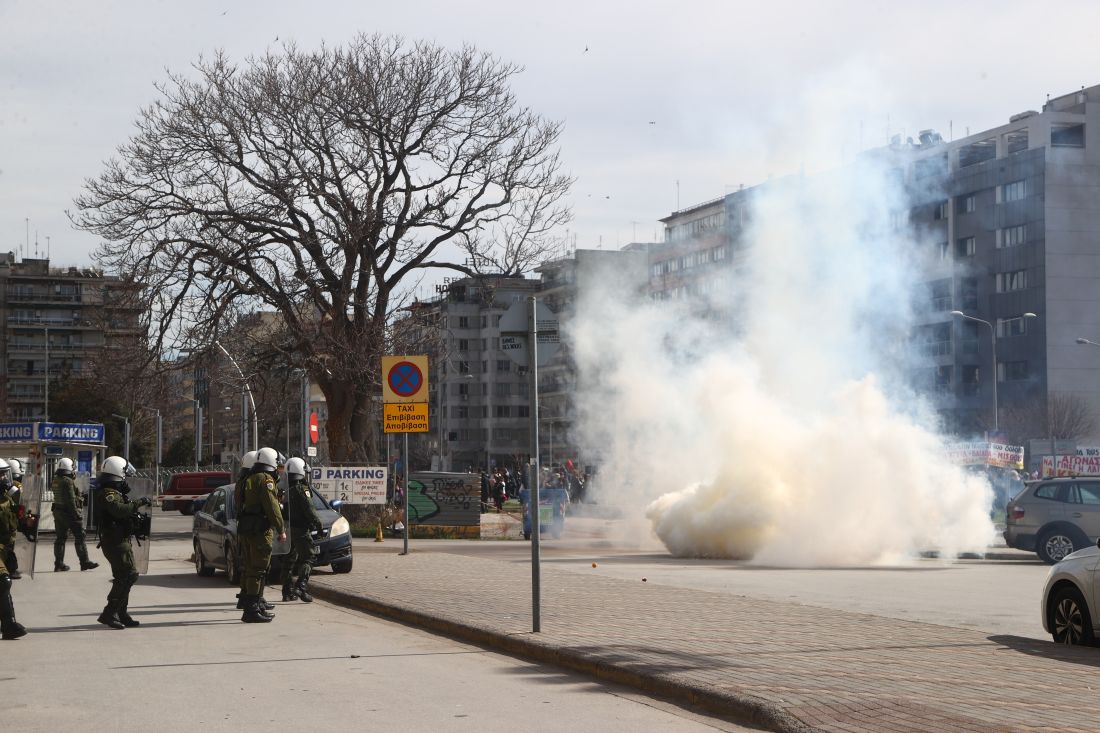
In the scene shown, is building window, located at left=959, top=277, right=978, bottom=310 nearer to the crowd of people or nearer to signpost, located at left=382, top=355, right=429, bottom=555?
signpost, located at left=382, top=355, right=429, bottom=555

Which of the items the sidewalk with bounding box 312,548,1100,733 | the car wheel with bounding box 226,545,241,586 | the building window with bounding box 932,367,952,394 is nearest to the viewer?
the sidewalk with bounding box 312,548,1100,733

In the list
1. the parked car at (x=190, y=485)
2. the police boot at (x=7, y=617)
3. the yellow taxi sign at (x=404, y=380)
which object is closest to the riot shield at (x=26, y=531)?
the police boot at (x=7, y=617)

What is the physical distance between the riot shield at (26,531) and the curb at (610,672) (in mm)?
4058

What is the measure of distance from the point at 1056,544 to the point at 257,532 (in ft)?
48.3

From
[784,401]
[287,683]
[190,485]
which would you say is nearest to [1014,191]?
[784,401]

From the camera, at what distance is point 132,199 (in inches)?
1256

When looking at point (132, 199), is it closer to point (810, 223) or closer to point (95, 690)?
point (810, 223)

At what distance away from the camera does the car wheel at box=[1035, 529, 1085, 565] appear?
69.9 feet

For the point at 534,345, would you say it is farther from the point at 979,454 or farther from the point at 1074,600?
the point at 979,454

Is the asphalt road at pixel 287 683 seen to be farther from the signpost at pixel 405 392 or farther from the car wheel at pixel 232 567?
the signpost at pixel 405 392

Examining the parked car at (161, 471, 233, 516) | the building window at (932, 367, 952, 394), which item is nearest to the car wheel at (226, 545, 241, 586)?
the parked car at (161, 471, 233, 516)

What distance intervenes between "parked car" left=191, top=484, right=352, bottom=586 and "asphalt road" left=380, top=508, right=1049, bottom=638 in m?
3.72

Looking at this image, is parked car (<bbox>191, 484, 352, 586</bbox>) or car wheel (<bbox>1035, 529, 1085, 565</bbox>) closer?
parked car (<bbox>191, 484, 352, 586</bbox>)

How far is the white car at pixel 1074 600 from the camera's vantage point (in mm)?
10602
